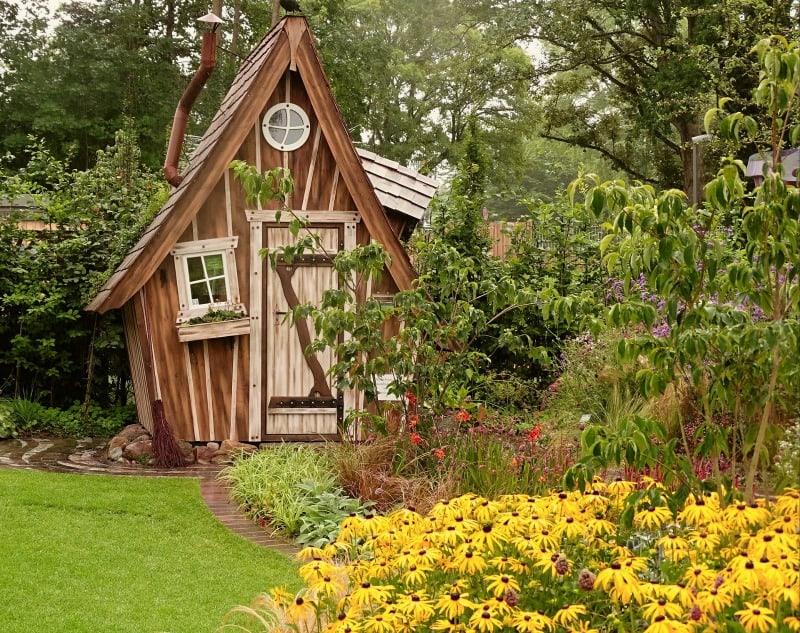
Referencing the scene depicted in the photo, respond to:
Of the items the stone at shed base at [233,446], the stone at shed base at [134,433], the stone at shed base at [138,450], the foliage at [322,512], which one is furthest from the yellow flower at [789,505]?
the stone at shed base at [134,433]

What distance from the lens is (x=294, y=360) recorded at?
9.54 meters

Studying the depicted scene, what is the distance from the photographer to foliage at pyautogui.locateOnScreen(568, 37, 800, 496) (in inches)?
129

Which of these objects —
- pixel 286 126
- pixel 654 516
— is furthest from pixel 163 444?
pixel 654 516

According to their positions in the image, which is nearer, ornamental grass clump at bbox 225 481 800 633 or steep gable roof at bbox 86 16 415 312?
ornamental grass clump at bbox 225 481 800 633

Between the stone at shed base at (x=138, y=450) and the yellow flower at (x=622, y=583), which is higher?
the yellow flower at (x=622, y=583)

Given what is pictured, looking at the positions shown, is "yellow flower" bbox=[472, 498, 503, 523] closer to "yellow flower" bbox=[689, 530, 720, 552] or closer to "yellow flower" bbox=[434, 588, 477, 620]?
"yellow flower" bbox=[434, 588, 477, 620]

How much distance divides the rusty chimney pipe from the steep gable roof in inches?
14.2

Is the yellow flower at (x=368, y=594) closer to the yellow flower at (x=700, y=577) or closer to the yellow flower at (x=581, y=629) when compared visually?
the yellow flower at (x=581, y=629)

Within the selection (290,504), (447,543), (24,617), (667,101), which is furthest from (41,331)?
(667,101)

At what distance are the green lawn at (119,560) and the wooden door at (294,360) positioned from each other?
1.63 metres

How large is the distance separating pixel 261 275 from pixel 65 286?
10.5 feet

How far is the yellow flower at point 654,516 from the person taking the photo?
3.37m

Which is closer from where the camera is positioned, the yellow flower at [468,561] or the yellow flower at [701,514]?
the yellow flower at [468,561]

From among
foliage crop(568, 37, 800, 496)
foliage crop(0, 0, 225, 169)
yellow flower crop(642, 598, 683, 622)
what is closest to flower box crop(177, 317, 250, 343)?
foliage crop(568, 37, 800, 496)
